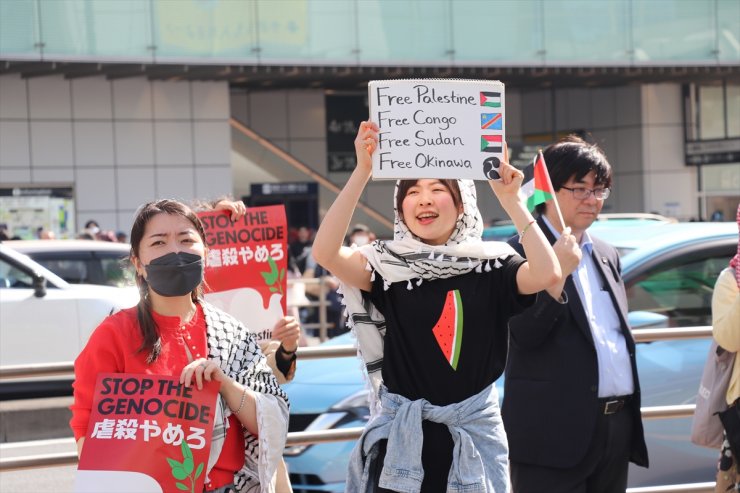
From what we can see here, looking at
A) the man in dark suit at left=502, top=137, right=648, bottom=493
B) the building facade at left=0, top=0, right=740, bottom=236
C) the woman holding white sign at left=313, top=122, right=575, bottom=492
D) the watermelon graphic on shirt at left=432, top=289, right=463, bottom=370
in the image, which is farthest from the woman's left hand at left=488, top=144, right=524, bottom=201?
the building facade at left=0, top=0, right=740, bottom=236

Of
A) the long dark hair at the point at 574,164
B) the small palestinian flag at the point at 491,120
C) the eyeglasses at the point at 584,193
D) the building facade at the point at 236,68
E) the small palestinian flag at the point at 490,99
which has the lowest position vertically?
the eyeglasses at the point at 584,193

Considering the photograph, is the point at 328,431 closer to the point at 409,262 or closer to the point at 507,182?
the point at 409,262

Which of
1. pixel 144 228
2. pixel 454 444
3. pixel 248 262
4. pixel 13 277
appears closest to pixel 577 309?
pixel 454 444

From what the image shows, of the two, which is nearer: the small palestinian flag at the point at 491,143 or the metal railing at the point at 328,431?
the small palestinian flag at the point at 491,143

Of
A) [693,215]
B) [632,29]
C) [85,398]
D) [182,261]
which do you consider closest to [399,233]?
[182,261]

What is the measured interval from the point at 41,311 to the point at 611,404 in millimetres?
7958

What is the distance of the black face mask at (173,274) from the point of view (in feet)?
10.3

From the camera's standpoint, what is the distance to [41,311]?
1070 cm

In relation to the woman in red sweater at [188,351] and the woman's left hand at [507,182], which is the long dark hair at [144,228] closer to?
the woman in red sweater at [188,351]

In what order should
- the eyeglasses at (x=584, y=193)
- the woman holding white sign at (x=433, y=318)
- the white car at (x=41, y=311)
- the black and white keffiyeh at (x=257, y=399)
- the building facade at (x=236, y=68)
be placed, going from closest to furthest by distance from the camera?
the black and white keffiyeh at (x=257, y=399) → the woman holding white sign at (x=433, y=318) → the eyeglasses at (x=584, y=193) → the white car at (x=41, y=311) → the building facade at (x=236, y=68)

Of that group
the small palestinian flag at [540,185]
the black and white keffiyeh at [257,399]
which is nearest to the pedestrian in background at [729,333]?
the small palestinian flag at [540,185]

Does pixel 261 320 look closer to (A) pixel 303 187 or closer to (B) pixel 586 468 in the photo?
(B) pixel 586 468

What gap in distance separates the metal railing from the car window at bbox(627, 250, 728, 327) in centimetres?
78

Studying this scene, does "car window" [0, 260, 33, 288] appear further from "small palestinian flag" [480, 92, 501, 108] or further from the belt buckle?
"small palestinian flag" [480, 92, 501, 108]
